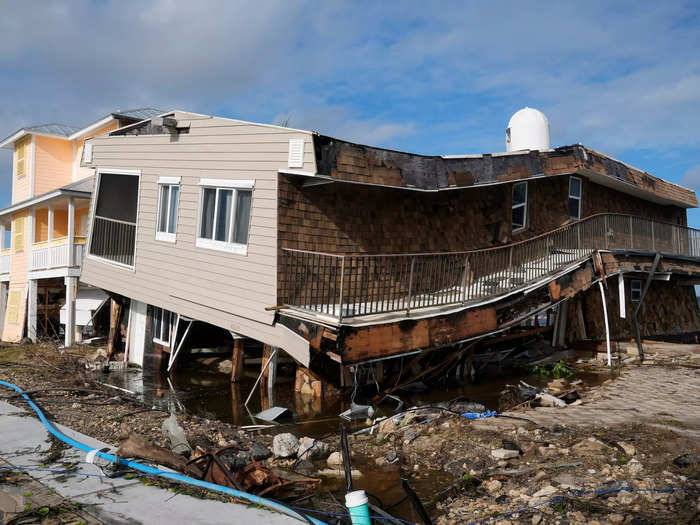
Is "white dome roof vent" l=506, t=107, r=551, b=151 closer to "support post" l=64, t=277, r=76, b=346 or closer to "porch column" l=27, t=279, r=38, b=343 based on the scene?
"support post" l=64, t=277, r=76, b=346

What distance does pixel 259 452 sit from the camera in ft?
26.9

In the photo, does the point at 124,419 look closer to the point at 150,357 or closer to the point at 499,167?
the point at 150,357

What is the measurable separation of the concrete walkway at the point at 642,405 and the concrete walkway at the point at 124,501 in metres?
5.40

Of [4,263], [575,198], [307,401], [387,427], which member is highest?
[575,198]

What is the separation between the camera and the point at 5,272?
25719 millimetres

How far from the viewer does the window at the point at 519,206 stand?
1597 centimetres

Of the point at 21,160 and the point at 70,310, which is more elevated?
the point at 21,160

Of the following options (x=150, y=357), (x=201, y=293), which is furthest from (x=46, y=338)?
(x=201, y=293)

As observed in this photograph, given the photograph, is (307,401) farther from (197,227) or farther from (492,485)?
(492,485)

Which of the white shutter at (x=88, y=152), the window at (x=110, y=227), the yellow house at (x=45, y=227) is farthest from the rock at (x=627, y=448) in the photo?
the yellow house at (x=45, y=227)

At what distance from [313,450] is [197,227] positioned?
6319mm

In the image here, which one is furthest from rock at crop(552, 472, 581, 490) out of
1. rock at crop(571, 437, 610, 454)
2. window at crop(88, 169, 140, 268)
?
window at crop(88, 169, 140, 268)

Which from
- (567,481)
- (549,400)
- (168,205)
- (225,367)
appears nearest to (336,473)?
(567,481)

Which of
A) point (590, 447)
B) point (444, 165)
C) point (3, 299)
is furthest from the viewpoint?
point (3, 299)
